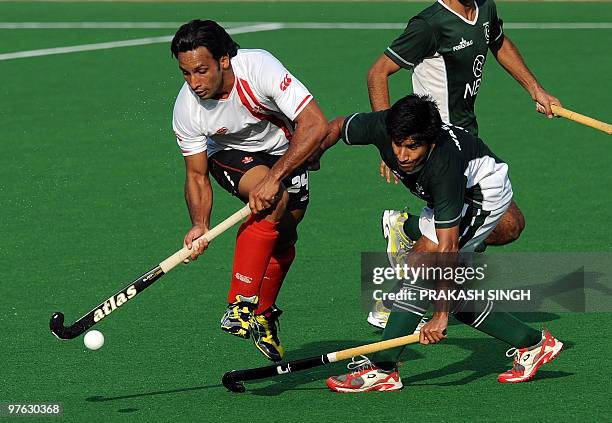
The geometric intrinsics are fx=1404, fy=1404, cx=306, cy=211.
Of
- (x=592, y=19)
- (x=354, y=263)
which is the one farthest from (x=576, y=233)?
(x=592, y=19)

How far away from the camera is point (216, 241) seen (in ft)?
34.6

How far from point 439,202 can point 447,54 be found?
5.94 ft

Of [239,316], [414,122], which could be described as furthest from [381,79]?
[239,316]

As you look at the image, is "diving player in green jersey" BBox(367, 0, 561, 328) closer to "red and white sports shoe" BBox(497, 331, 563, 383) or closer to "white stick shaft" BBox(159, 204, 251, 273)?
"red and white sports shoe" BBox(497, 331, 563, 383)

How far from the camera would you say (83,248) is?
10266 mm

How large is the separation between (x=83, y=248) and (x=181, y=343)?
2312mm

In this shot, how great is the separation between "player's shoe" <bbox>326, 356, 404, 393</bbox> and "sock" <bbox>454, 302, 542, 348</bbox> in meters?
0.49

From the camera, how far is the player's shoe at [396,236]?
342 inches

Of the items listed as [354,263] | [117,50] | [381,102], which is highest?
[117,50]

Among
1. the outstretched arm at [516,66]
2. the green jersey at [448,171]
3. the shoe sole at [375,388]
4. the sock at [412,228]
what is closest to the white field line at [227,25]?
the outstretched arm at [516,66]

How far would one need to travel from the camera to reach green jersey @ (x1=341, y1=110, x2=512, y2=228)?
7.02 meters

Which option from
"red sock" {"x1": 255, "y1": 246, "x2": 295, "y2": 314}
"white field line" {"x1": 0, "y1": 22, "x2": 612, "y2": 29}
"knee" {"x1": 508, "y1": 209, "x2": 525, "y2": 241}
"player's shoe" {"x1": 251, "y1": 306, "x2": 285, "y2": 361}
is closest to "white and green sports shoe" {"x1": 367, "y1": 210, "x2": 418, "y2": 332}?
"knee" {"x1": 508, "y1": 209, "x2": 525, "y2": 241}

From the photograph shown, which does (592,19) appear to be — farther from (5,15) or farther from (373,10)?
(5,15)

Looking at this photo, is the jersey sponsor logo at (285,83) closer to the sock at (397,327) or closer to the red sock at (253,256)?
the red sock at (253,256)
